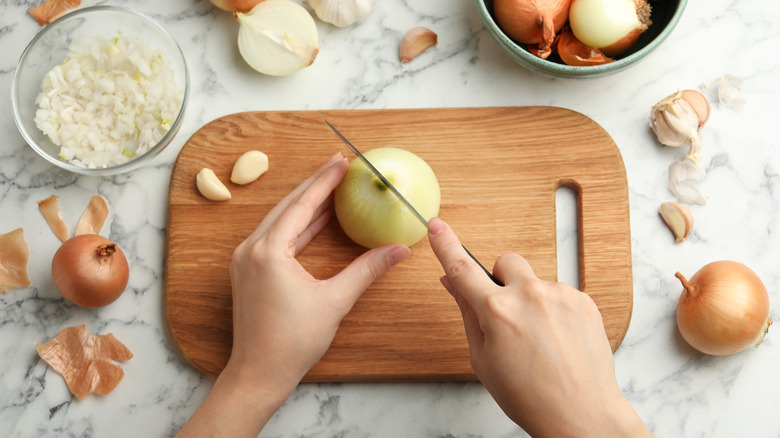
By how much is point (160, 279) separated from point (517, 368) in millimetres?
830

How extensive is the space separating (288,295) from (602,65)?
31.5 inches

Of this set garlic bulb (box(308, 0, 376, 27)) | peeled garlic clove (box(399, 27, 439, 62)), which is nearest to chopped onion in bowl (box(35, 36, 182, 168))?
garlic bulb (box(308, 0, 376, 27))

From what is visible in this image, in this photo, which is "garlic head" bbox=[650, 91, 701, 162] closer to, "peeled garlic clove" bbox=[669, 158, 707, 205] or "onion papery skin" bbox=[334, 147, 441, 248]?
"peeled garlic clove" bbox=[669, 158, 707, 205]

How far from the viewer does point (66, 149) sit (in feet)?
4.52

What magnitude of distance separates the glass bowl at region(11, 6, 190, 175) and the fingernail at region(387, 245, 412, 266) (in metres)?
0.56

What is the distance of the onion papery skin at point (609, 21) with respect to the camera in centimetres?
128

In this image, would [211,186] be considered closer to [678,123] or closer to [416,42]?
[416,42]

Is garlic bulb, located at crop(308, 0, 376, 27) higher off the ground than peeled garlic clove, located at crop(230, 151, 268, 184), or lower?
higher

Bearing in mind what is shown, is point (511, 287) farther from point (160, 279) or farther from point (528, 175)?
point (160, 279)

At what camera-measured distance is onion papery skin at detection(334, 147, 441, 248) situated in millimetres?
1216

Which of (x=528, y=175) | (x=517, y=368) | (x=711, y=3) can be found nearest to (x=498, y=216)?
(x=528, y=175)

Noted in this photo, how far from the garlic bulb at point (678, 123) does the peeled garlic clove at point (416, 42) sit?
0.54 metres

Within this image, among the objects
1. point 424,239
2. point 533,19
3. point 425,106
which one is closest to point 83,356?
point 424,239

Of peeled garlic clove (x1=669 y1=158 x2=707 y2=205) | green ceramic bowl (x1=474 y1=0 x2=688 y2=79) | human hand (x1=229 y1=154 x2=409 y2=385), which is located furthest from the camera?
peeled garlic clove (x1=669 y1=158 x2=707 y2=205)
